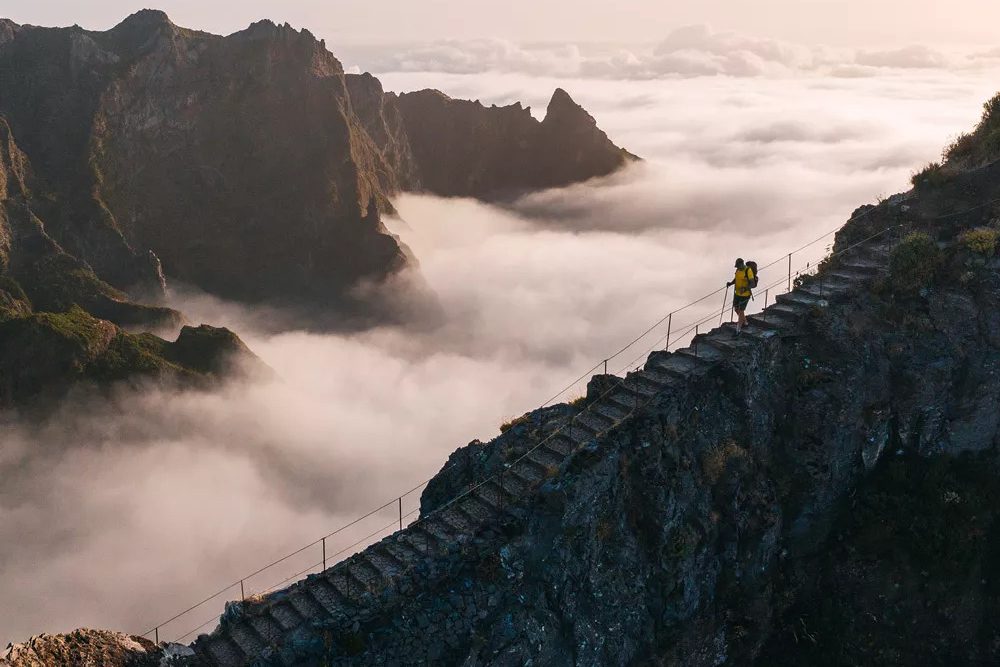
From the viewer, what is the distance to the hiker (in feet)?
90.0

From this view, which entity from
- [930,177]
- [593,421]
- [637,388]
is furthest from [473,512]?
[930,177]

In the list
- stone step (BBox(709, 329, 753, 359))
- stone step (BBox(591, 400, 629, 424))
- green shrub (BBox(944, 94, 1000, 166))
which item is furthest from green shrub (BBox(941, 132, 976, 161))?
stone step (BBox(591, 400, 629, 424))

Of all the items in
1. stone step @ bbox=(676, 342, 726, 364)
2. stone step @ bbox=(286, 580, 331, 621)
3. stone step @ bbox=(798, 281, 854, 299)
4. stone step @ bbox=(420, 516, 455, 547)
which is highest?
stone step @ bbox=(798, 281, 854, 299)

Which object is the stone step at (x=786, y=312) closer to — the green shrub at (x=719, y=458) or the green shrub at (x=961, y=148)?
the green shrub at (x=719, y=458)

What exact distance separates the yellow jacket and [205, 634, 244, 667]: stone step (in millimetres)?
20078

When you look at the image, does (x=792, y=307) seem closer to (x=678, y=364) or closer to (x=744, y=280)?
(x=744, y=280)

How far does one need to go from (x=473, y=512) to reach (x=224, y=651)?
7879mm

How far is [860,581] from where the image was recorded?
25.8 metres

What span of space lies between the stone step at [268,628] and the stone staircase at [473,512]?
3cm

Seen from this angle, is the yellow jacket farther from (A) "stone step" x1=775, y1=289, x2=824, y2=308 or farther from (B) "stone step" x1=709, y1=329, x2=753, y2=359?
(A) "stone step" x1=775, y1=289, x2=824, y2=308

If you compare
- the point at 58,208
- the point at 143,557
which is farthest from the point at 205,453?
the point at 58,208

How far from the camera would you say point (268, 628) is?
813 inches

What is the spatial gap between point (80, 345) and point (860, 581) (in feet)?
379

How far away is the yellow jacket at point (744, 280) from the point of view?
90.0ft
